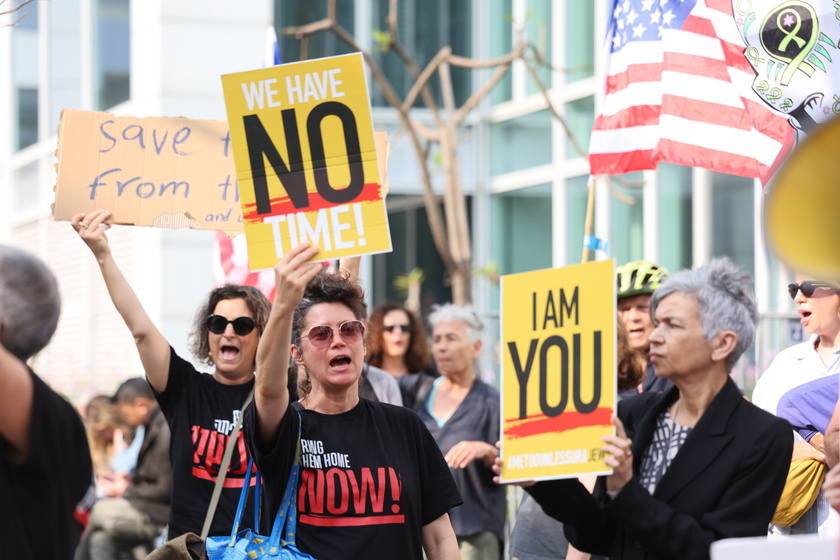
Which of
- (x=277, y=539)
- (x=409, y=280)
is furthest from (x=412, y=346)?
(x=409, y=280)

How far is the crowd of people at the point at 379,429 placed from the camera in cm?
329

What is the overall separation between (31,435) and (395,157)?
14958 mm

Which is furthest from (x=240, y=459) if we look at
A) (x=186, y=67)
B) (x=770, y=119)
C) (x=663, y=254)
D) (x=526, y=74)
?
(x=526, y=74)

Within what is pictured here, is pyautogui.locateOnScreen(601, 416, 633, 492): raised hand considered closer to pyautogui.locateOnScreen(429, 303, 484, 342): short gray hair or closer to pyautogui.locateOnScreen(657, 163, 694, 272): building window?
pyautogui.locateOnScreen(429, 303, 484, 342): short gray hair

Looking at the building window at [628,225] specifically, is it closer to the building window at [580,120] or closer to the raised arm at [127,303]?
the building window at [580,120]

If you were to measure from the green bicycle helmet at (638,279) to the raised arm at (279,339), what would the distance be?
8.38 ft

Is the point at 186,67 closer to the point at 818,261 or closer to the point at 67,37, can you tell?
the point at 67,37

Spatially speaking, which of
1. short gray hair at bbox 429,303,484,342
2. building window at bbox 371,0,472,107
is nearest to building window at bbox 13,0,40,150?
building window at bbox 371,0,472,107

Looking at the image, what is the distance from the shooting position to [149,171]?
18.3 feet

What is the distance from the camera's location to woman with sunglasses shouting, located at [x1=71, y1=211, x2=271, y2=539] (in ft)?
16.6

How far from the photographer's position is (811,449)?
5113mm

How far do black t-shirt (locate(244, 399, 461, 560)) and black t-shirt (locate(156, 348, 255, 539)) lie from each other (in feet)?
3.06

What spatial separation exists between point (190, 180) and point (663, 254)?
9.54 m

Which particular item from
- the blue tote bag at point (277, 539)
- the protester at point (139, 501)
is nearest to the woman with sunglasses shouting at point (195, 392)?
the blue tote bag at point (277, 539)
